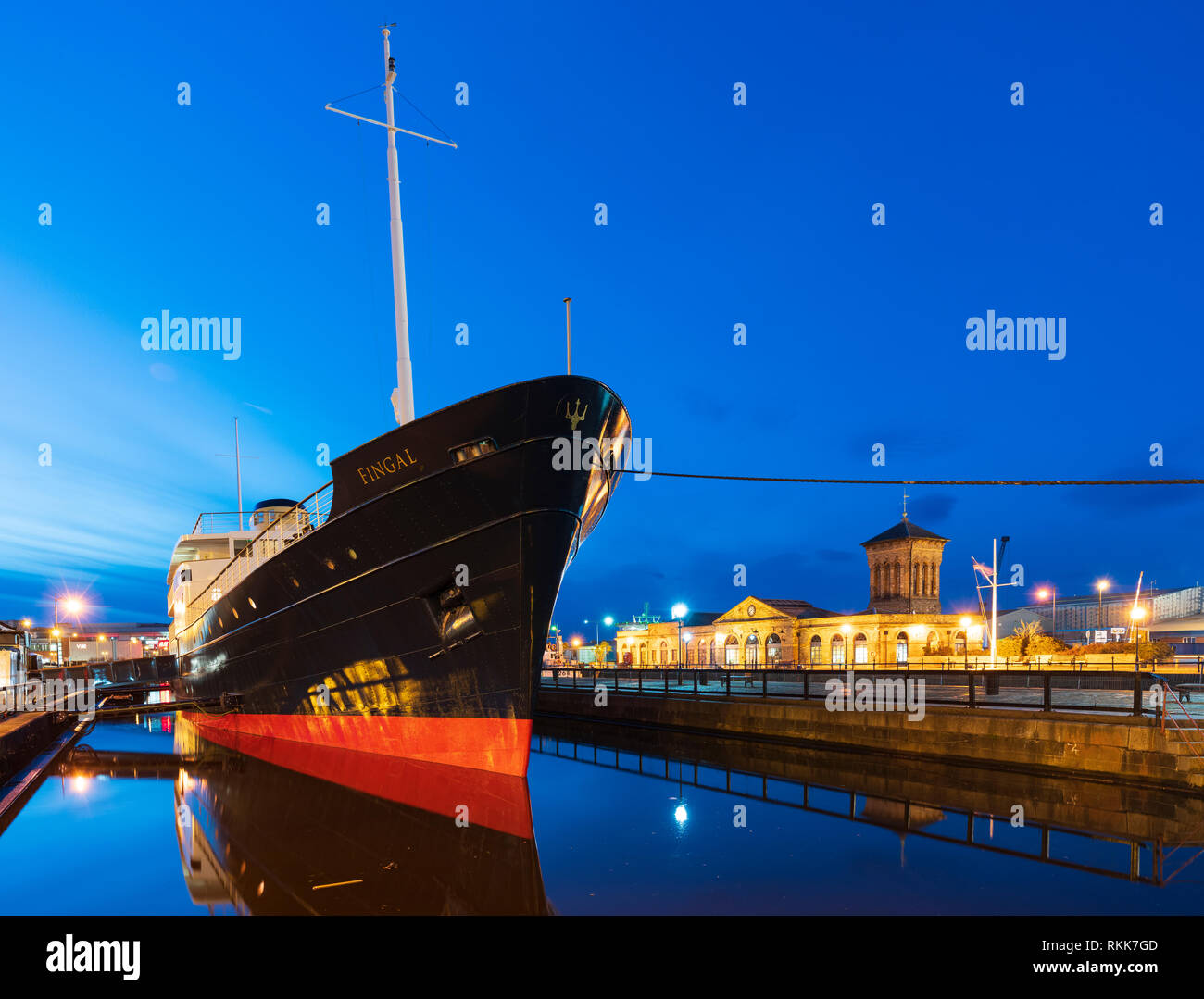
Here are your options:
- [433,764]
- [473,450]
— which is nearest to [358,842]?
[433,764]

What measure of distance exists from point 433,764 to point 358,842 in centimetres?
237

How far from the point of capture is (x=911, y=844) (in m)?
6.96

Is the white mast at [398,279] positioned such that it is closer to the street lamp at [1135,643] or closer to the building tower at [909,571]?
the street lamp at [1135,643]

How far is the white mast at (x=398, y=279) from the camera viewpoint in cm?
1159

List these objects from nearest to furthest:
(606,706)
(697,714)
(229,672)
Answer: (229,672) < (697,714) < (606,706)

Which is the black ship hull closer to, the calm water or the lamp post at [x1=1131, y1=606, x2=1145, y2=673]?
the calm water

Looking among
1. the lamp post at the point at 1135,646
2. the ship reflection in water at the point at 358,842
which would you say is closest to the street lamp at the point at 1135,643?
the lamp post at the point at 1135,646

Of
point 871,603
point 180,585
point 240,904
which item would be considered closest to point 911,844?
point 240,904

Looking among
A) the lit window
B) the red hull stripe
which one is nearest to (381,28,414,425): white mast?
the lit window

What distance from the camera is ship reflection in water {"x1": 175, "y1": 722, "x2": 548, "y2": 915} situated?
18.4 ft

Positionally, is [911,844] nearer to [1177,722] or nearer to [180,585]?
[1177,722]

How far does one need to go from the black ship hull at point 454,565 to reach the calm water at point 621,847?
1017 mm

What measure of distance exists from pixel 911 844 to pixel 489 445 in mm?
6159

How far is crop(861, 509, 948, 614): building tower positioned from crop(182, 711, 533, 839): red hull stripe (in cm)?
5598
